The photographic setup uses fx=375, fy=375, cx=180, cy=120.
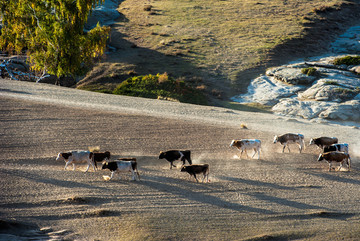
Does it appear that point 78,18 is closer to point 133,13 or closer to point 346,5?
point 133,13

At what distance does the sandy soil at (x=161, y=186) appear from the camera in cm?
1123

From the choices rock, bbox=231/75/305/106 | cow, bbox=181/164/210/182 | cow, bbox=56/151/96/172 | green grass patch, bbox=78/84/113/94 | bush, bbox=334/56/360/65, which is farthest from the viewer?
bush, bbox=334/56/360/65

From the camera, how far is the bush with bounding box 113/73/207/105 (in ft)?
119

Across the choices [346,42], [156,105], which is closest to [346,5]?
[346,42]

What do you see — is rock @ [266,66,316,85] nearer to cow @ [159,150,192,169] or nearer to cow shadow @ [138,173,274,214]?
cow @ [159,150,192,169]

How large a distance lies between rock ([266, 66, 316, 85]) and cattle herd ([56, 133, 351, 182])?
2312 centimetres

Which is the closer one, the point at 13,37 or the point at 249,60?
the point at 13,37

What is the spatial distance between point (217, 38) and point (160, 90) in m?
24.4

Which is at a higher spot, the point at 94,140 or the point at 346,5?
the point at 346,5

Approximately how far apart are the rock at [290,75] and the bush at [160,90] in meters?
10.7

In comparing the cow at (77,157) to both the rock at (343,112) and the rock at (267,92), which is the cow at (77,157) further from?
the rock at (267,92)

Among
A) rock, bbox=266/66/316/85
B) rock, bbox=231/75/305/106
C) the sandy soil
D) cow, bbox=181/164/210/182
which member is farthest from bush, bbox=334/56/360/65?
cow, bbox=181/164/210/182

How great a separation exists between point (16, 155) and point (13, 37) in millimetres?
25934

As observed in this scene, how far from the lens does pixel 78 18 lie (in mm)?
35781
